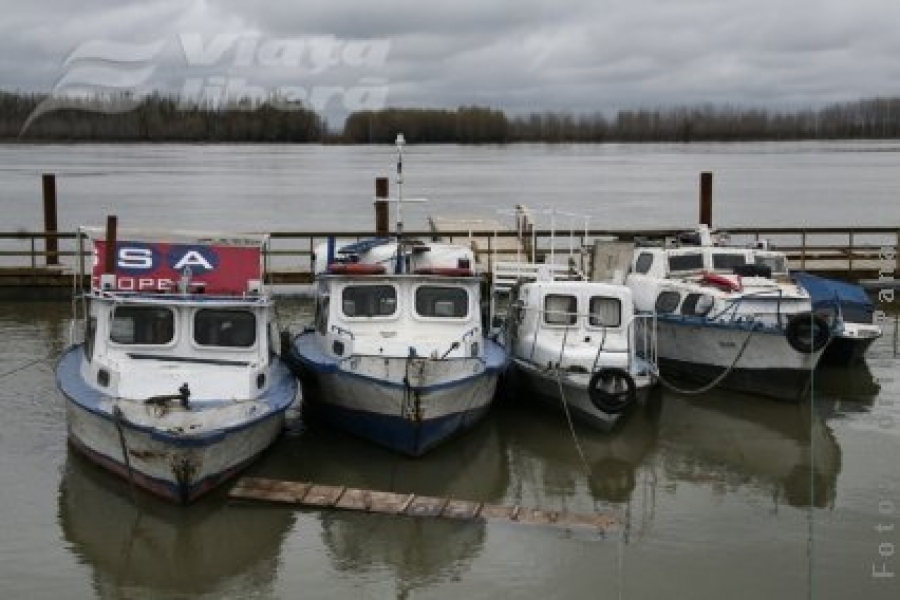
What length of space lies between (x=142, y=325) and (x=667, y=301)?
28.2 ft

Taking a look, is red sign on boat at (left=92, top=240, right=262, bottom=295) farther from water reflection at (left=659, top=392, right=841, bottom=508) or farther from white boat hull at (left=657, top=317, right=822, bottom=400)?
white boat hull at (left=657, top=317, right=822, bottom=400)

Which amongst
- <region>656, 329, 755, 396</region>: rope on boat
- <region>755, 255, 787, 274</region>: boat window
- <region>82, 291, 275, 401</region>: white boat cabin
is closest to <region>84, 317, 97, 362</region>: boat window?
<region>82, 291, 275, 401</region>: white boat cabin

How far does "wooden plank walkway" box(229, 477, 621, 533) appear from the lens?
11.6 meters

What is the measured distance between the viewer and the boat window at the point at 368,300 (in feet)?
49.1

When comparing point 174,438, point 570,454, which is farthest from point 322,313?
point 174,438

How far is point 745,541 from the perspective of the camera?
11234 millimetres

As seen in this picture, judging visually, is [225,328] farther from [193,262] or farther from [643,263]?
[643,263]

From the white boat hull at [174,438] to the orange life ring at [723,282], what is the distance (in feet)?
25.5

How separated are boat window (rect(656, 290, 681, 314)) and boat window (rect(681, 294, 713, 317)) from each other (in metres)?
0.23

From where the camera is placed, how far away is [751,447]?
14617 millimetres

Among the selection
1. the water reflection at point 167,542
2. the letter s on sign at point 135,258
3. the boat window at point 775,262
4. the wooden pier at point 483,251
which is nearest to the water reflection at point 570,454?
the water reflection at point 167,542

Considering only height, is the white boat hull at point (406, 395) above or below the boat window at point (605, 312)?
below

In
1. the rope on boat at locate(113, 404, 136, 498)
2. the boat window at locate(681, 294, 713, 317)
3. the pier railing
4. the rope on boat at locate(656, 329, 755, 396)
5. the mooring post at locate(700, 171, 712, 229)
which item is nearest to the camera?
the rope on boat at locate(113, 404, 136, 498)

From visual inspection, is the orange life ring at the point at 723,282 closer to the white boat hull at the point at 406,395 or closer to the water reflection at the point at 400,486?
the water reflection at the point at 400,486
